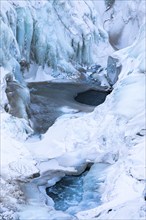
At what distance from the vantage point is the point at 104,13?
33.4 m

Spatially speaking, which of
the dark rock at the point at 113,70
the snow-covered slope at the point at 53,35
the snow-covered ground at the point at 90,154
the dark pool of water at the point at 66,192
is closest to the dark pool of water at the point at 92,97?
the dark rock at the point at 113,70

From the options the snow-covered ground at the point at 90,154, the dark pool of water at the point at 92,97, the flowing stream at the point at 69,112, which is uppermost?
the snow-covered ground at the point at 90,154

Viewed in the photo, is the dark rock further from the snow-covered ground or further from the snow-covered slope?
the snow-covered ground

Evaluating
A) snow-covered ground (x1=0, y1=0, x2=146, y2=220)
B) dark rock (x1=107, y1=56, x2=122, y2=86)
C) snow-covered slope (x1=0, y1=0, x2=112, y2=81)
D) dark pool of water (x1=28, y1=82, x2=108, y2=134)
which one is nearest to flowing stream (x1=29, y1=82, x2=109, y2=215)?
dark pool of water (x1=28, y1=82, x2=108, y2=134)

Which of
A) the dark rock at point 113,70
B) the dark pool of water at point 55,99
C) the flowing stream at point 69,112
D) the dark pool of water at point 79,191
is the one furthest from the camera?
the dark rock at point 113,70

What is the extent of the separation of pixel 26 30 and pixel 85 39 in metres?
4.95

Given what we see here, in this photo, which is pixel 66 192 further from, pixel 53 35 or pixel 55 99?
pixel 53 35

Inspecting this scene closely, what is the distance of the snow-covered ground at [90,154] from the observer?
9180 millimetres

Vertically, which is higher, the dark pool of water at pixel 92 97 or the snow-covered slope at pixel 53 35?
the snow-covered slope at pixel 53 35

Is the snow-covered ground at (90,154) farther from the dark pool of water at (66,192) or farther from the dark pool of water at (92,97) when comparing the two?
the dark pool of water at (92,97)

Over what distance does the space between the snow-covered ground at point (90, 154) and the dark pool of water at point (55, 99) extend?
4.07 ft

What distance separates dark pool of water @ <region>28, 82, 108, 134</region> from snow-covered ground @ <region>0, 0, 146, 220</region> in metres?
1.24

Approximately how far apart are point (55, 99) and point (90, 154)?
8.24m

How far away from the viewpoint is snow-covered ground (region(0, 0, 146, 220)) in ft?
30.1
